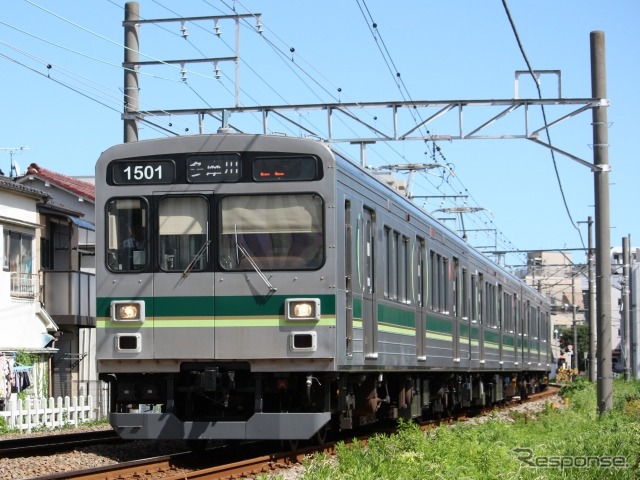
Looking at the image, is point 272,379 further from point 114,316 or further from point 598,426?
point 598,426

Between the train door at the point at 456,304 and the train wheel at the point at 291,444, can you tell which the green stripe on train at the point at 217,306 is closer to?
the train wheel at the point at 291,444

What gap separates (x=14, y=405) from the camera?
1955 centimetres

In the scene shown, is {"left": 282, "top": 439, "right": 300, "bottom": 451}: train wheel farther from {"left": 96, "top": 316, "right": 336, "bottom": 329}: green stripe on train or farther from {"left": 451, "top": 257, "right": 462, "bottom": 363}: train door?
{"left": 451, "top": 257, "right": 462, "bottom": 363}: train door

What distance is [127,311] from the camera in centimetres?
1116

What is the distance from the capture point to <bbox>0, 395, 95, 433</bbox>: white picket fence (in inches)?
766

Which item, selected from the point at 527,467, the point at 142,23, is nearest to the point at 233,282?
the point at 527,467

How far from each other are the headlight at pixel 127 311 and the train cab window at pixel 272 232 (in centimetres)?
90

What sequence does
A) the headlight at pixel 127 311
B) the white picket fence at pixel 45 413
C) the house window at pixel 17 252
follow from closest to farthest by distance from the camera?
1. the headlight at pixel 127 311
2. the white picket fence at pixel 45 413
3. the house window at pixel 17 252

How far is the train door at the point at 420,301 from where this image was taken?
598 inches

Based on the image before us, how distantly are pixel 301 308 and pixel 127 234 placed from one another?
1.86 meters

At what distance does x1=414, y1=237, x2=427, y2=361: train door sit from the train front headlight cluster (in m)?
4.37

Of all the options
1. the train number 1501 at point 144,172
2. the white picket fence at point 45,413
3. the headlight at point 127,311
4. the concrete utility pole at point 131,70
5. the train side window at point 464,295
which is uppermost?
the concrete utility pole at point 131,70

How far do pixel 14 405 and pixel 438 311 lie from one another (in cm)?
747

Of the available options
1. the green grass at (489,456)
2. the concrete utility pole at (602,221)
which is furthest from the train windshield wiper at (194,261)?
the concrete utility pole at (602,221)
